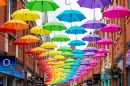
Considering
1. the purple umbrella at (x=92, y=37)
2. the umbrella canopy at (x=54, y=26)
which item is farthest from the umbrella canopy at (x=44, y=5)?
the purple umbrella at (x=92, y=37)

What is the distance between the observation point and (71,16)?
19.8 meters

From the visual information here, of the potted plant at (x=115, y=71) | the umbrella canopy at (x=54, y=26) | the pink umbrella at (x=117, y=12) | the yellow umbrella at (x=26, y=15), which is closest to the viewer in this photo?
the pink umbrella at (x=117, y=12)

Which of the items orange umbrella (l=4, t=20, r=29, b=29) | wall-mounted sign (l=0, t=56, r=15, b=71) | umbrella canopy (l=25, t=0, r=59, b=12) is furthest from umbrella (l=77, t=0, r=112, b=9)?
wall-mounted sign (l=0, t=56, r=15, b=71)

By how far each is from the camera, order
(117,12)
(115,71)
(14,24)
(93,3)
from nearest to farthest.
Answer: (93,3), (117,12), (14,24), (115,71)

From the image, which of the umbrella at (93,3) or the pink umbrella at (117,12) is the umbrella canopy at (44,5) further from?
the pink umbrella at (117,12)

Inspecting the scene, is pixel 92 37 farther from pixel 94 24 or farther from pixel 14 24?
pixel 14 24

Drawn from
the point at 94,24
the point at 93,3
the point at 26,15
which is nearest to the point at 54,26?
the point at 26,15

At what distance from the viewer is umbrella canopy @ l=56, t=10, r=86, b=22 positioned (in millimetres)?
19592

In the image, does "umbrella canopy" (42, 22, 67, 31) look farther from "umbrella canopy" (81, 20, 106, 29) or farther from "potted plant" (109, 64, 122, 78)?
"potted plant" (109, 64, 122, 78)

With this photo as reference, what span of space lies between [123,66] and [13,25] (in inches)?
374

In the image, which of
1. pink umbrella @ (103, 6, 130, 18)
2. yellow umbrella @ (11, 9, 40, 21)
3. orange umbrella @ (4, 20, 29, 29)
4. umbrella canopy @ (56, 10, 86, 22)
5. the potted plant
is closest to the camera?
pink umbrella @ (103, 6, 130, 18)

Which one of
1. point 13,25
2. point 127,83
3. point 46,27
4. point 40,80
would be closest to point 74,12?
point 46,27

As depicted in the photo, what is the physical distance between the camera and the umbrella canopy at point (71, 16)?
19592mm

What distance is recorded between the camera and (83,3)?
1627 centimetres
